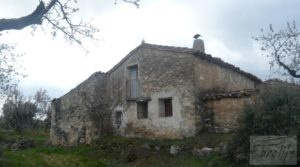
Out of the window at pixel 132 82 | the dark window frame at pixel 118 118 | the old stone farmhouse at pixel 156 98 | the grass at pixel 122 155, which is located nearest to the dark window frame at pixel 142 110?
the old stone farmhouse at pixel 156 98

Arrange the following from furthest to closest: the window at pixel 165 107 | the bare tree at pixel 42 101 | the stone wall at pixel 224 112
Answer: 1. the bare tree at pixel 42 101
2. the window at pixel 165 107
3. the stone wall at pixel 224 112

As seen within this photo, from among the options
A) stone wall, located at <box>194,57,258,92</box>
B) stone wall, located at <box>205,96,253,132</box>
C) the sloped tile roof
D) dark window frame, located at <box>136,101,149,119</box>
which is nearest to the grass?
stone wall, located at <box>205,96,253,132</box>

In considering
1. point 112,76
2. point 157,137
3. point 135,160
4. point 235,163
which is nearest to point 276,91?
point 235,163

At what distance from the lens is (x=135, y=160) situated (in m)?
16.7

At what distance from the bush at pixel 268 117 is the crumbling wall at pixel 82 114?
36.2ft

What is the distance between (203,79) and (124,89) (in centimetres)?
446

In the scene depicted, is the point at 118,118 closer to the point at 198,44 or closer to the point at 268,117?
the point at 198,44

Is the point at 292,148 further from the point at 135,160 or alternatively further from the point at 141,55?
the point at 141,55

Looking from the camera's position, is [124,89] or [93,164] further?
[124,89]

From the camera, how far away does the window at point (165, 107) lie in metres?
20.0

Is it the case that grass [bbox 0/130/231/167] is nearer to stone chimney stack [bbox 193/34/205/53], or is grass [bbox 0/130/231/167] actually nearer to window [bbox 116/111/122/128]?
window [bbox 116/111/122/128]

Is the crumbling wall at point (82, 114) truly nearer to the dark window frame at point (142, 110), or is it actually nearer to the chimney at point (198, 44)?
the dark window frame at point (142, 110)

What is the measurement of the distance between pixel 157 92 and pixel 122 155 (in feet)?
12.9

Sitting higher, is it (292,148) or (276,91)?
(276,91)
